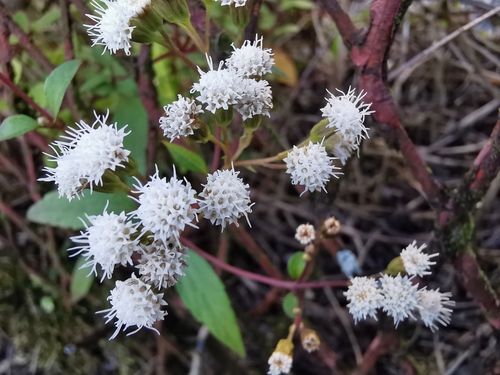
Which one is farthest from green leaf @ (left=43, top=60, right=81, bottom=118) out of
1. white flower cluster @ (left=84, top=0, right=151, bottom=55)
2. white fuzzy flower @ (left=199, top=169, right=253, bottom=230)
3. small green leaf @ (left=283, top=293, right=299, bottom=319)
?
small green leaf @ (left=283, top=293, right=299, bottom=319)

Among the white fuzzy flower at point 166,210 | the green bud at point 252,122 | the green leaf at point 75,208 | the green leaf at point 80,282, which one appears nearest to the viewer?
the white fuzzy flower at point 166,210

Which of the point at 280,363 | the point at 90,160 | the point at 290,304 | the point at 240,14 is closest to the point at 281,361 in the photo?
the point at 280,363

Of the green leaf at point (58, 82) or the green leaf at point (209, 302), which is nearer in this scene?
the green leaf at point (58, 82)

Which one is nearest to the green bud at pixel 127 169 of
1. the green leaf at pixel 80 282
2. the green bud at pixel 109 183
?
the green bud at pixel 109 183

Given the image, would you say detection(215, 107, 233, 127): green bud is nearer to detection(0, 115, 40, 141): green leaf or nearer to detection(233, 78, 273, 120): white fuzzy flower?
detection(233, 78, 273, 120): white fuzzy flower

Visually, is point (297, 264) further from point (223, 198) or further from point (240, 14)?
point (240, 14)

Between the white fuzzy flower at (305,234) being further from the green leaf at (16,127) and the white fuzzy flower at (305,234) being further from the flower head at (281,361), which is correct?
the green leaf at (16,127)
